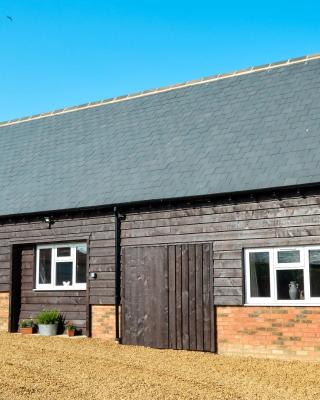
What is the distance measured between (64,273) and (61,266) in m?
Answer: 0.22

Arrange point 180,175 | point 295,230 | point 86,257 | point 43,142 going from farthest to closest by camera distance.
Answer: point 43,142 → point 86,257 → point 180,175 → point 295,230

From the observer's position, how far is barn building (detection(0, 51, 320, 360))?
1274 centimetres

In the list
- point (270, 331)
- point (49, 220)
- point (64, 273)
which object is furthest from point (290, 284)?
point (49, 220)

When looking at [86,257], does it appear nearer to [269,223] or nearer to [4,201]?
[4,201]

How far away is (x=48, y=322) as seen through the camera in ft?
52.4

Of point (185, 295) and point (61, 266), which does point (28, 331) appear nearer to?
point (61, 266)

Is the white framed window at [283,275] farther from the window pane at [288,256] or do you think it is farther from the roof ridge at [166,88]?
the roof ridge at [166,88]

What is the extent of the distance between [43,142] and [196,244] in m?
8.69

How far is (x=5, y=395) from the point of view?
845 centimetres

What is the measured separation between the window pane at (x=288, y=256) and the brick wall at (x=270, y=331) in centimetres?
101

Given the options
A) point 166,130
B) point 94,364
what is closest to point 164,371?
point 94,364

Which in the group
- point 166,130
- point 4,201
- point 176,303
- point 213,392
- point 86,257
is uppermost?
point 166,130

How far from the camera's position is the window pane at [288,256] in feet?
41.4

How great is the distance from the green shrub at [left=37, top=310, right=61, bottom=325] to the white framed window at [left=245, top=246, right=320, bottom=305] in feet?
18.7
